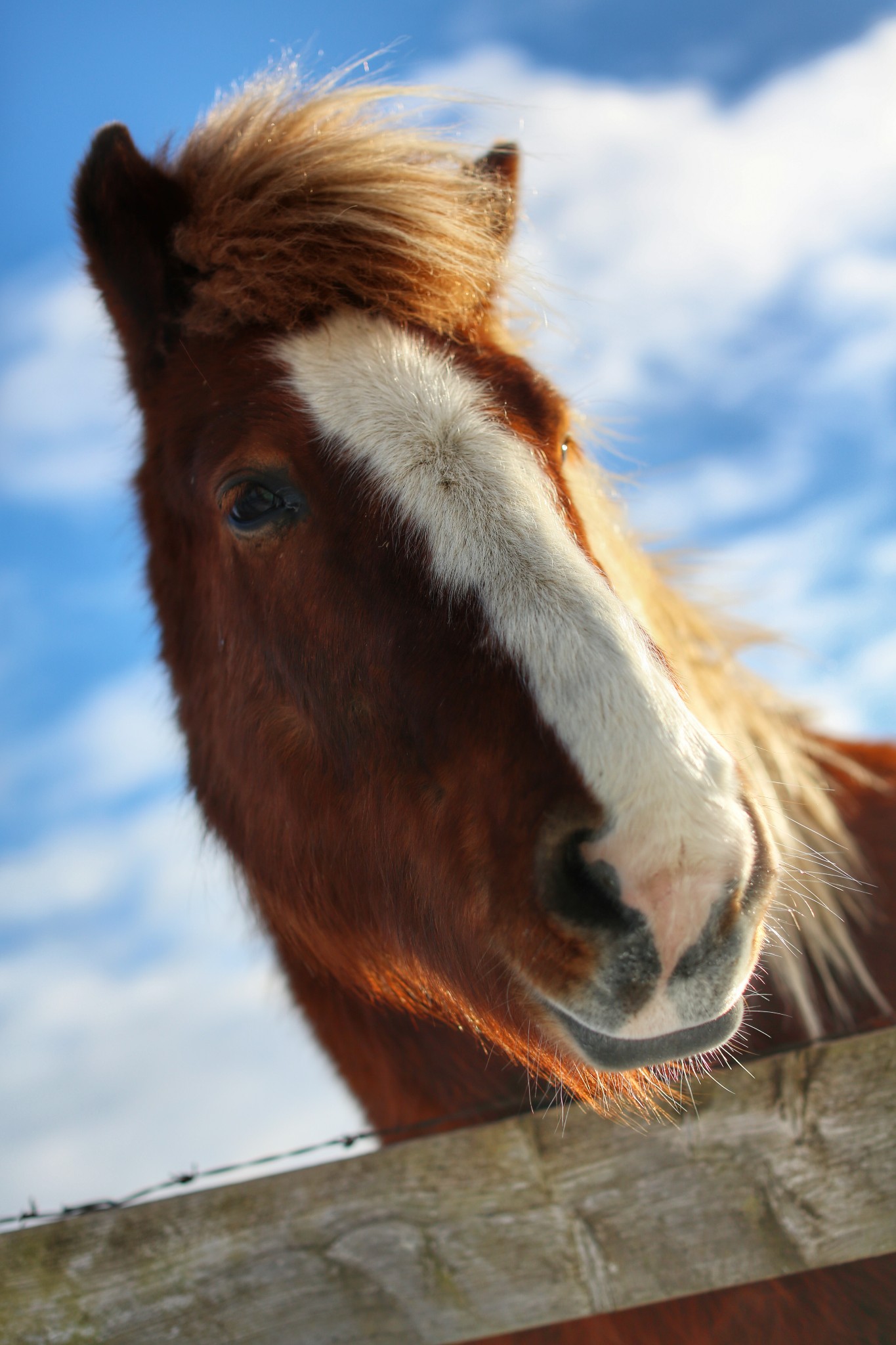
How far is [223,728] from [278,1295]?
1.31 m

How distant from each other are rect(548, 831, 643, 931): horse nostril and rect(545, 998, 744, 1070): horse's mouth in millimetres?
186

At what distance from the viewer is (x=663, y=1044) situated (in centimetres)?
148

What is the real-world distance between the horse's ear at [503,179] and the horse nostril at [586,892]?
6.70 ft

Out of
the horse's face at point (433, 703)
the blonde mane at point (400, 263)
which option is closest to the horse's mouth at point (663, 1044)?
the horse's face at point (433, 703)

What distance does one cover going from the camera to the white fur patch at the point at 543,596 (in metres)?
1.38

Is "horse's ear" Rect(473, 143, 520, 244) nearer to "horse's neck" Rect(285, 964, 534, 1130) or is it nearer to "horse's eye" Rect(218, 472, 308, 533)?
"horse's eye" Rect(218, 472, 308, 533)

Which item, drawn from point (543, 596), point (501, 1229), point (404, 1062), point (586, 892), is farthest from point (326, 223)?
point (501, 1229)

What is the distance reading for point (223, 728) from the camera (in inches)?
97.7

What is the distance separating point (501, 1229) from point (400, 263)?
7.19 ft

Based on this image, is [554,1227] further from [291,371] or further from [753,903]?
[291,371]

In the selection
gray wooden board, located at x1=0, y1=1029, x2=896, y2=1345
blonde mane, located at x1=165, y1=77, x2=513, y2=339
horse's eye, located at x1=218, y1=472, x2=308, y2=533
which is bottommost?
gray wooden board, located at x1=0, y1=1029, x2=896, y2=1345

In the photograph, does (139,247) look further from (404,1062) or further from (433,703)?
(404,1062)

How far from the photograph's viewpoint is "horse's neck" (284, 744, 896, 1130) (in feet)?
7.47

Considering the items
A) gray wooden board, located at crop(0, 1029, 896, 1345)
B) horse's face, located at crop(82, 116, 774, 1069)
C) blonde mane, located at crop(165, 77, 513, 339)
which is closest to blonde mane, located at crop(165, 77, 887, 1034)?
blonde mane, located at crop(165, 77, 513, 339)
